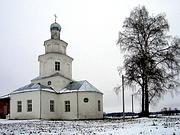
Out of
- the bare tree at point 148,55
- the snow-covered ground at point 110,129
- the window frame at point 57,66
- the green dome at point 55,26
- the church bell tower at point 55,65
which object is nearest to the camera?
the snow-covered ground at point 110,129

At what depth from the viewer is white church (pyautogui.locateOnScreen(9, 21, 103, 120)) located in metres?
36.0

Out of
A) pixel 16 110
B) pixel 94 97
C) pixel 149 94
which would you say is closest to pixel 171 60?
pixel 149 94

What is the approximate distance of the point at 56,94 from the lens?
3862 centimetres

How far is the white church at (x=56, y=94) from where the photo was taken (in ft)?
118

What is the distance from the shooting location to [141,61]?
29.7 meters

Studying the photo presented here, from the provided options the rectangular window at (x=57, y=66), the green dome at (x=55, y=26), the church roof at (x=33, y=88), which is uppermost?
the green dome at (x=55, y=26)

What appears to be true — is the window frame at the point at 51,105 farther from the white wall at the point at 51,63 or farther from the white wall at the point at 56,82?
the white wall at the point at 51,63

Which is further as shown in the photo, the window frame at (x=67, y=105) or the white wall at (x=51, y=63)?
the white wall at (x=51, y=63)

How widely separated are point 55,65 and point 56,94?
5018mm

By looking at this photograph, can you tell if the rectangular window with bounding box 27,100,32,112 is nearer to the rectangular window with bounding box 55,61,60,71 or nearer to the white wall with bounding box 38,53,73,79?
the white wall with bounding box 38,53,73,79

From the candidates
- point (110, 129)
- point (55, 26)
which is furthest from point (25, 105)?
point (110, 129)

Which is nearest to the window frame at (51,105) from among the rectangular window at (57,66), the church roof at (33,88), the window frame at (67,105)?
the church roof at (33,88)

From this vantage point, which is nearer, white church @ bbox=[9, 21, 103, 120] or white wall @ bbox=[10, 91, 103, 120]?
white wall @ bbox=[10, 91, 103, 120]

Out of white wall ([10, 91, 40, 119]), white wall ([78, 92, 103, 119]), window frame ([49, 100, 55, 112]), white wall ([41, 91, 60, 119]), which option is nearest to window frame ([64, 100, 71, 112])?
white wall ([41, 91, 60, 119])
